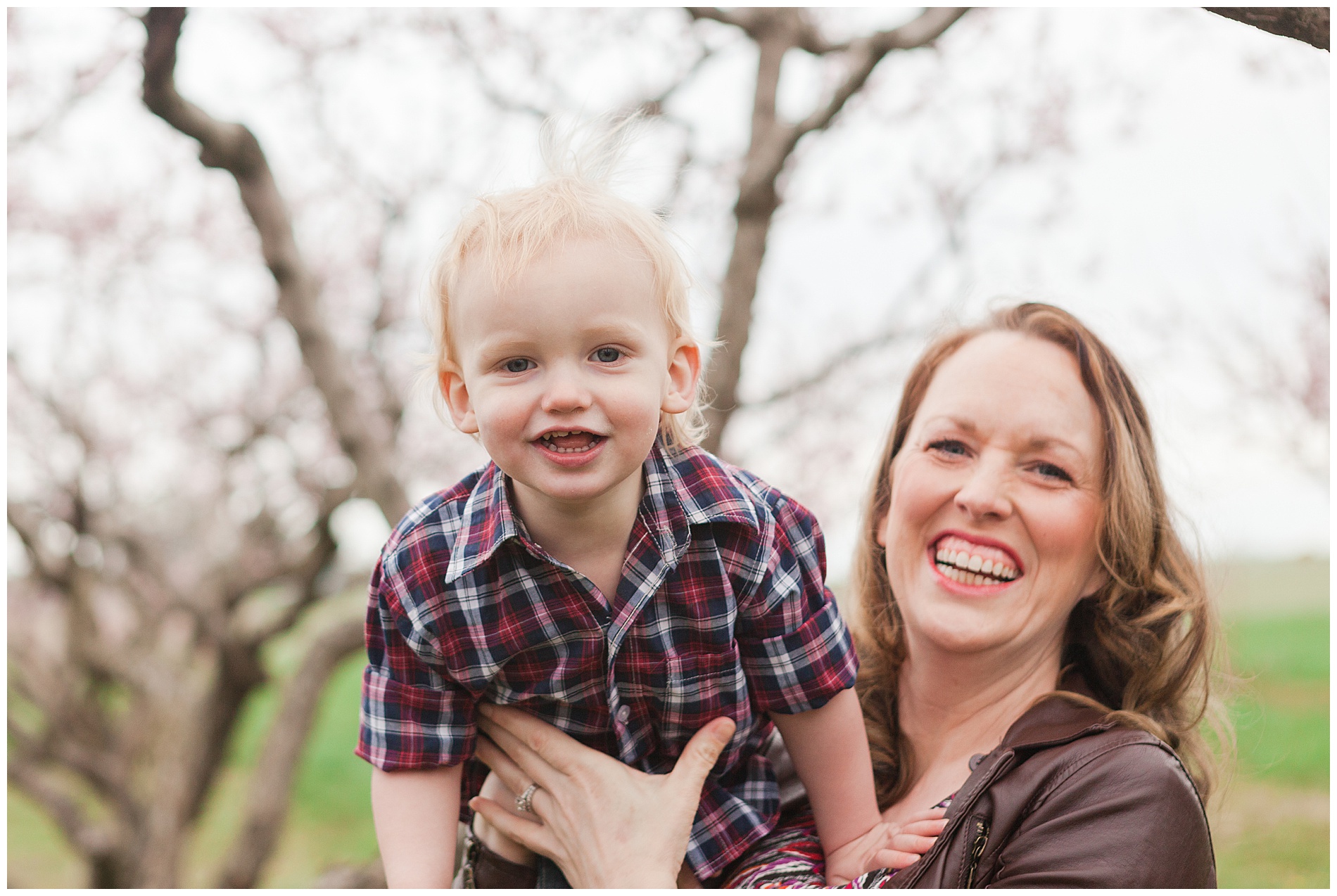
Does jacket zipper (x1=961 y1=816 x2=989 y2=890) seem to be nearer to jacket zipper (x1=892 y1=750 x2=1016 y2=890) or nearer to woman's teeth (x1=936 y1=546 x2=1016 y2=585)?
jacket zipper (x1=892 y1=750 x2=1016 y2=890)

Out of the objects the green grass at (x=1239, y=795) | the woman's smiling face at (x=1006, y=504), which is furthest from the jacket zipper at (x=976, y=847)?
the green grass at (x=1239, y=795)

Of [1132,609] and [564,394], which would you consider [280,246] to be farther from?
[1132,609]

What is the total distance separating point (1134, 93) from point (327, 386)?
497 cm

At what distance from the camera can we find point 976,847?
1.56 meters

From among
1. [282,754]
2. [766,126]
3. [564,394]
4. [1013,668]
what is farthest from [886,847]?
[282,754]

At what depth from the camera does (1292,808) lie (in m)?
7.21

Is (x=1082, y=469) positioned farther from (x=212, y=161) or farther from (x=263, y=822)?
(x=263, y=822)

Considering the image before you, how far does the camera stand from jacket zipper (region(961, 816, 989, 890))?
5.04ft

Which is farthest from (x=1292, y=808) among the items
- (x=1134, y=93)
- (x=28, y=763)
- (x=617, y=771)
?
(x=28, y=763)

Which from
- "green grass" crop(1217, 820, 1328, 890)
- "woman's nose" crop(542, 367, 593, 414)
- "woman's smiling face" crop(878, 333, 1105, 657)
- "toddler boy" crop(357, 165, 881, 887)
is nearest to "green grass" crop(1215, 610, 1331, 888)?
"green grass" crop(1217, 820, 1328, 890)

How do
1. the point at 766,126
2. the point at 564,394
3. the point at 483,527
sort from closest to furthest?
the point at 564,394
the point at 483,527
the point at 766,126

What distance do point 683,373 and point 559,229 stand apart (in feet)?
1.02

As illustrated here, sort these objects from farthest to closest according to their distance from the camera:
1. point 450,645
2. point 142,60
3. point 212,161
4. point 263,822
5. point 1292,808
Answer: point 1292,808 < point 263,822 < point 212,161 < point 142,60 < point 450,645

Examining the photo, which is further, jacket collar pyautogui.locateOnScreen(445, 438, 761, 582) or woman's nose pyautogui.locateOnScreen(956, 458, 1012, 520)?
woman's nose pyautogui.locateOnScreen(956, 458, 1012, 520)
